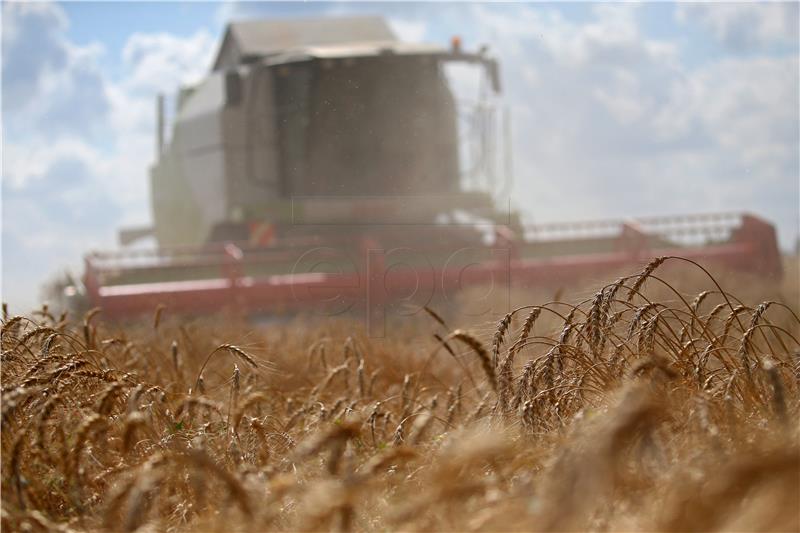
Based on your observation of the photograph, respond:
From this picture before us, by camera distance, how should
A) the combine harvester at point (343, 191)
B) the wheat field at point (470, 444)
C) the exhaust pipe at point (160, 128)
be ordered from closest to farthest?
the wheat field at point (470, 444)
the combine harvester at point (343, 191)
the exhaust pipe at point (160, 128)

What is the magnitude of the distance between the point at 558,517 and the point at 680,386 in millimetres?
1177

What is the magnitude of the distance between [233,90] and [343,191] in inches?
62.8

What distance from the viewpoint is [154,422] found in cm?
262

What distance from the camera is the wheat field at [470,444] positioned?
138 centimetres

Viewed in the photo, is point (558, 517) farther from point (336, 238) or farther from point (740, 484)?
point (336, 238)

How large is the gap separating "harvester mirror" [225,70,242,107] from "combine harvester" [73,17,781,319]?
0.05 feet

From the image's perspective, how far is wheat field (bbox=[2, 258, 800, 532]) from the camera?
1.38m

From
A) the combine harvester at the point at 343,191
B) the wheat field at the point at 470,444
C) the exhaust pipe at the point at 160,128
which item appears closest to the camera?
the wheat field at the point at 470,444

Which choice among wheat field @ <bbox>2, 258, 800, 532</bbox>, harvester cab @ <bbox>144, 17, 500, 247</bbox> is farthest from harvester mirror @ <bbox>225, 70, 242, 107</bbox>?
wheat field @ <bbox>2, 258, 800, 532</bbox>

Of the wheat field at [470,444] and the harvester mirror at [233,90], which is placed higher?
the harvester mirror at [233,90]

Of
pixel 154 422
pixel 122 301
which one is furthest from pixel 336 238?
pixel 154 422

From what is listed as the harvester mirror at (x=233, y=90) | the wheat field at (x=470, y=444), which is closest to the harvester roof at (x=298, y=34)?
the harvester mirror at (x=233, y=90)

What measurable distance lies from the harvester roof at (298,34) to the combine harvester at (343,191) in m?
0.02

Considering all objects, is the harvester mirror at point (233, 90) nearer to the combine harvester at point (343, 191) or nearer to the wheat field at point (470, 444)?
the combine harvester at point (343, 191)
